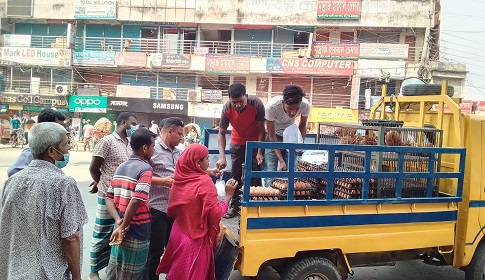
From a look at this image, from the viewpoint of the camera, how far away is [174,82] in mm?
25906

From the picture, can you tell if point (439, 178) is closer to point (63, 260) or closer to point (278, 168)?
point (278, 168)

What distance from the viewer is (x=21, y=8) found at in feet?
86.5

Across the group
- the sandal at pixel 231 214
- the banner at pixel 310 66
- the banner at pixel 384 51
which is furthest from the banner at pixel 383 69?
the sandal at pixel 231 214

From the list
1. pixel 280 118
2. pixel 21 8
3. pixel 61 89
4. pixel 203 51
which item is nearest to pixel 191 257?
pixel 280 118

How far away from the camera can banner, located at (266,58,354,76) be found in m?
23.2

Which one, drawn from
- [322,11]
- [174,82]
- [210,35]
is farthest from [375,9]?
[174,82]

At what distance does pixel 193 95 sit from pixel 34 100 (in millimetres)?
10649

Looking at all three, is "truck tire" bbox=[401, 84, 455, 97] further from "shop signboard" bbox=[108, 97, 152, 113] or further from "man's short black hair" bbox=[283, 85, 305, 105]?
"shop signboard" bbox=[108, 97, 152, 113]

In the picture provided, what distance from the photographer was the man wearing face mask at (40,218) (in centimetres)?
212

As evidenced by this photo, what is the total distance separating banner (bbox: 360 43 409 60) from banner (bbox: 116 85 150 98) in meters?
14.1

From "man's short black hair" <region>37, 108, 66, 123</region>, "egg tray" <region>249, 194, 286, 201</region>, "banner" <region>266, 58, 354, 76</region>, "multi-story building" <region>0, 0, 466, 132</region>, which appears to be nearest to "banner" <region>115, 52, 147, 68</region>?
"multi-story building" <region>0, 0, 466, 132</region>

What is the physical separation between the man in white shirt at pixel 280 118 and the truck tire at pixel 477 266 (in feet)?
7.25

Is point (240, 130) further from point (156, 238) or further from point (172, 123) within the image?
point (156, 238)

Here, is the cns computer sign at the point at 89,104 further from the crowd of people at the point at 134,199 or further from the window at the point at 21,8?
the crowd of people at the point at 134,199
